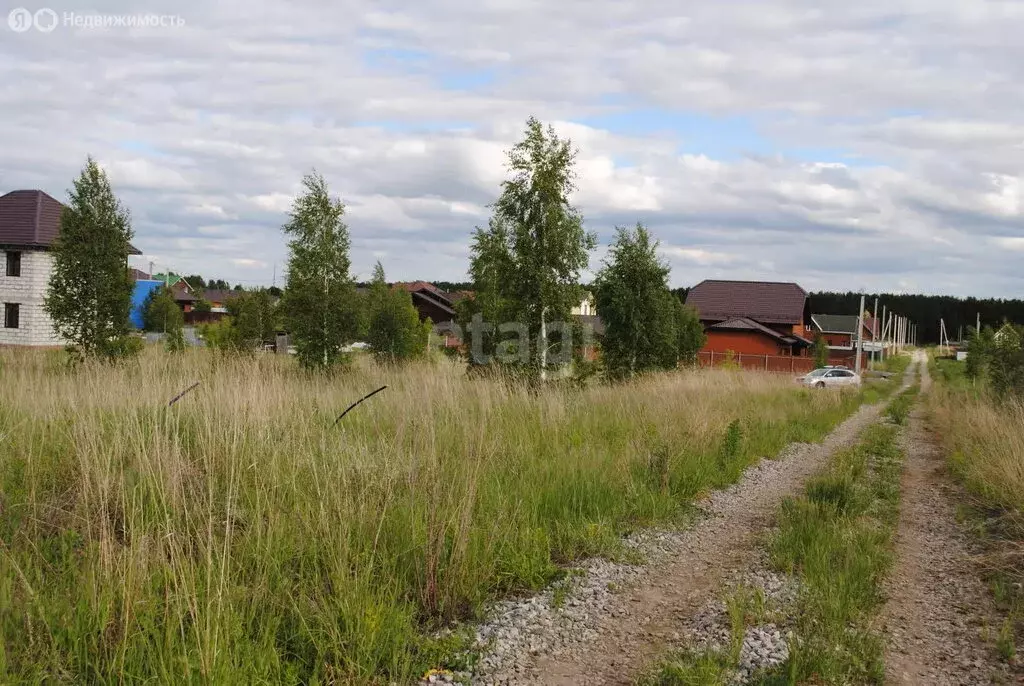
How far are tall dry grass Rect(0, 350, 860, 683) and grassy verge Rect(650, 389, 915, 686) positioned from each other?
1.23 meters

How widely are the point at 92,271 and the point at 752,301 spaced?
169ft

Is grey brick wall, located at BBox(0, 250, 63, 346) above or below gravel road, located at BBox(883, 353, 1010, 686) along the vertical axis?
above

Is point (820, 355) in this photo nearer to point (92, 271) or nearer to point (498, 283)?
point (498, 283)

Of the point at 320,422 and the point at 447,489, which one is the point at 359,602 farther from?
the point at 320,422

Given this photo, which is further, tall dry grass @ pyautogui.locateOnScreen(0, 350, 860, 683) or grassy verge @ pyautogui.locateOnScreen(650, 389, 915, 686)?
grassy verge @ pyautogui.locateOnScreen(650, 389, 915, 686)

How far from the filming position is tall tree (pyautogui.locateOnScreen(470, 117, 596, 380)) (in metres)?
15.5

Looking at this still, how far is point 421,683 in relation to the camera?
3.88 m

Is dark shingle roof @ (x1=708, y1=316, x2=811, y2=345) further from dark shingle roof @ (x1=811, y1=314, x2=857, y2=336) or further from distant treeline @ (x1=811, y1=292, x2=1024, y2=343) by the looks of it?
distant treeline @ (x1=811, y1=292, x2=1024, y2=343)

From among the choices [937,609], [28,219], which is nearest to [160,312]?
[28,219]

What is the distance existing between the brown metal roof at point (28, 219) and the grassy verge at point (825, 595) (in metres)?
39.4

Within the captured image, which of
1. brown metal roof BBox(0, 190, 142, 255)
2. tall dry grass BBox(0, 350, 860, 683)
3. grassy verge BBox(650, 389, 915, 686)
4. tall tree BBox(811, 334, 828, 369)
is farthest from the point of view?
tall tree BBox(811, 334, 828, 369)

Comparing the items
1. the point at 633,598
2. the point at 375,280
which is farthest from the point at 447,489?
the point at 375,280

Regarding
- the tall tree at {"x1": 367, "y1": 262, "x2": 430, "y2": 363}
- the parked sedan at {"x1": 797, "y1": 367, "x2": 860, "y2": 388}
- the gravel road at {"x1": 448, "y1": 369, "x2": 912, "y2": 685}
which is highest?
the tall tree at {"x1": 367, "y1": 262, "x2": 430, "y2": 363}

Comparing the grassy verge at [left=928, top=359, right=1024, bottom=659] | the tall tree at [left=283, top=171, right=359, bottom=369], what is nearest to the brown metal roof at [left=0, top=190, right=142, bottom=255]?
the tall tree at [left=283, top=171, right=359, bottom=369]
